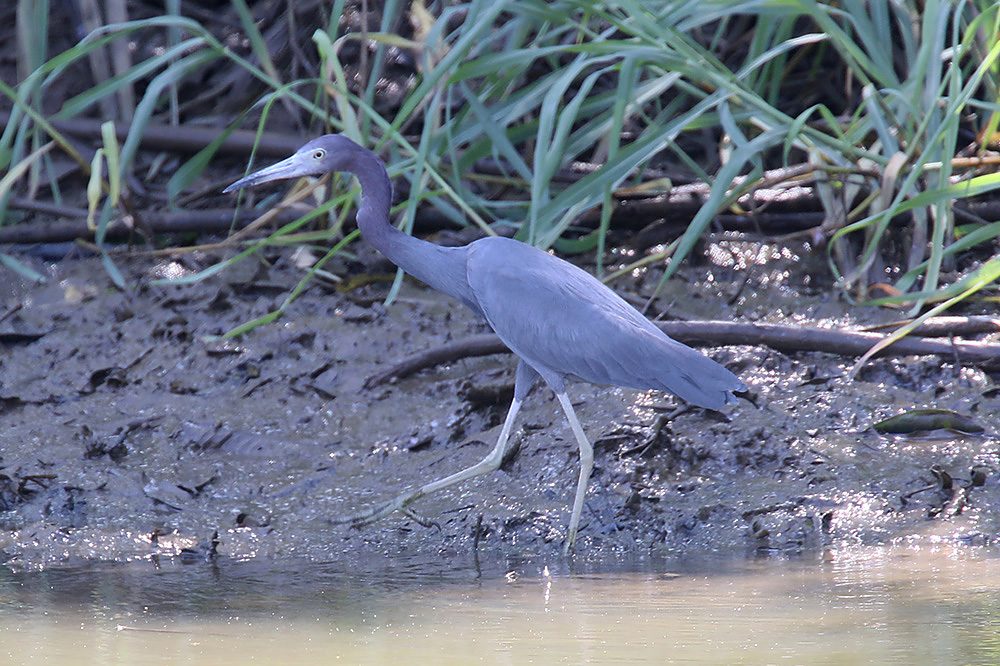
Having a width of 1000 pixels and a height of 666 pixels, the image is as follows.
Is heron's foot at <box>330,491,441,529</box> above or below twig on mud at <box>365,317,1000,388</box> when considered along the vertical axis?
below

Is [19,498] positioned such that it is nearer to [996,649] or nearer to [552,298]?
[552,298]

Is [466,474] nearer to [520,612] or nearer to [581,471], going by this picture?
[581,471]

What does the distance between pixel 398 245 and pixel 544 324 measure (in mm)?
595

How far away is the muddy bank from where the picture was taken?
348 centimetres

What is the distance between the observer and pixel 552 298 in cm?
369

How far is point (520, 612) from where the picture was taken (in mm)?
2627

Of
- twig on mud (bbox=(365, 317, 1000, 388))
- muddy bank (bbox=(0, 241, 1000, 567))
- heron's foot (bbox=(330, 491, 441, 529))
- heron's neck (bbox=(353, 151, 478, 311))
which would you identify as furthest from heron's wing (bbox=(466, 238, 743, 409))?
heron's foot (bbox=(330, 491, 441, 529))

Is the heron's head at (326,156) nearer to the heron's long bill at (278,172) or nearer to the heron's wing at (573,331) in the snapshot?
the heron's long bill at (278,172)

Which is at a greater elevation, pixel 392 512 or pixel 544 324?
pixel 544 324

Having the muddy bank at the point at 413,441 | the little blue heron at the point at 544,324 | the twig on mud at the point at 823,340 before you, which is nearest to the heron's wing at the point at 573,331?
the little blue heron at the point at 544,324

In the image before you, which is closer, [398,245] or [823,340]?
[398,245]

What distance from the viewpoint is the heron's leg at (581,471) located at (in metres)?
3.39

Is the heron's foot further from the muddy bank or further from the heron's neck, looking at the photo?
the heron's neck

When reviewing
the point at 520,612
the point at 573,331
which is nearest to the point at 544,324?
the point at 573,331
